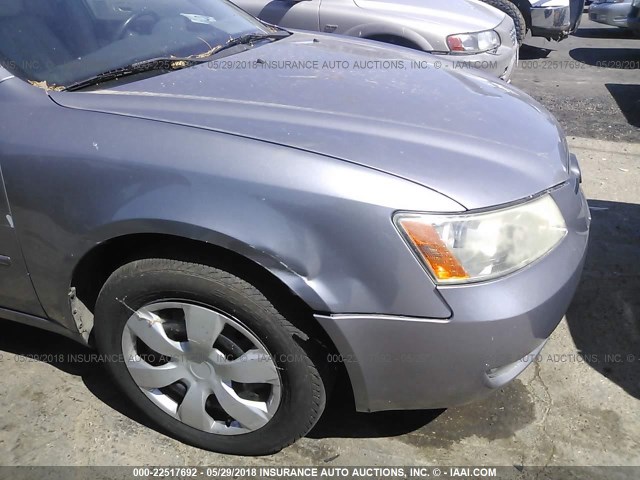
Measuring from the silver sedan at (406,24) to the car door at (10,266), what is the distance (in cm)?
356

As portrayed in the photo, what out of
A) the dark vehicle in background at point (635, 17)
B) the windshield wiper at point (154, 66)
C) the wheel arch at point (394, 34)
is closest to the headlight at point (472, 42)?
the wheel arch at point (394, 34)

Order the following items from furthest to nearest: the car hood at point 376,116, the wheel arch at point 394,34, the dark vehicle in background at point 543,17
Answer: the dark vehicle in background at point 543,17 → the wheel arch at point 394,34 → the car hood at point 376,116

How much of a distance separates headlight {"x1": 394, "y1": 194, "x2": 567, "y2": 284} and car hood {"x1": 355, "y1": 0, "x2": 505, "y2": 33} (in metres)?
3.75

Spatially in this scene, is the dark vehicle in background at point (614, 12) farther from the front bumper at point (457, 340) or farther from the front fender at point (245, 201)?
the front fender at point (245, 201)

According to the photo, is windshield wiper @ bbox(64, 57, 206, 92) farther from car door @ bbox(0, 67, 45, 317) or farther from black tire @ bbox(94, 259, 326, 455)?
black tire @ bbox(94, 259, 326, 455)

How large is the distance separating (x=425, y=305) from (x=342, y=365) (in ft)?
1.22

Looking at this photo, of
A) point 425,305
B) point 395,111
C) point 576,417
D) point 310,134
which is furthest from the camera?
point 576,417

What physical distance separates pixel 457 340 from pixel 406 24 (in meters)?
3.95

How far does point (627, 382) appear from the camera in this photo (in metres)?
2.62

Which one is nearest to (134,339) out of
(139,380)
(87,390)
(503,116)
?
(139,380)

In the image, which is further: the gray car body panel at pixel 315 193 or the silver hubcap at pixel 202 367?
the silver hubcap at pixel 202 367

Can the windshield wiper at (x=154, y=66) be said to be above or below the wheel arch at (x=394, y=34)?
above

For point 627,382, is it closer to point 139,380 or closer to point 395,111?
point 395,111

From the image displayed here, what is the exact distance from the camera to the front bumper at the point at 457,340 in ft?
5.75
